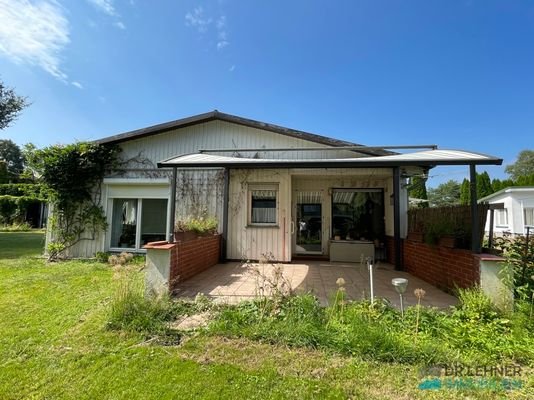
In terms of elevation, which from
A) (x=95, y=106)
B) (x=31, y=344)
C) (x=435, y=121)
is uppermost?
(x=435, y=121)

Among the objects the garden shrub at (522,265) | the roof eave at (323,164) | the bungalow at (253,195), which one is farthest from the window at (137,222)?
the garden shrub at (522,265)

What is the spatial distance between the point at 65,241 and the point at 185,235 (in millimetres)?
5815

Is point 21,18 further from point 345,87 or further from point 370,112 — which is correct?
point 370,112

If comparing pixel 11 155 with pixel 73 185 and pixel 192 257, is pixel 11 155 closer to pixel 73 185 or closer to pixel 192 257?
pixel 73 185

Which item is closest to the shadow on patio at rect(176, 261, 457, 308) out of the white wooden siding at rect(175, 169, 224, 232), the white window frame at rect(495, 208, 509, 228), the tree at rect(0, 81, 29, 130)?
the white wooden siding at rect(175, 169, 224, 232)

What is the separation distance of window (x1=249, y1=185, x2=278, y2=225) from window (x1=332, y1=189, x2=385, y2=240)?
2.27 metres

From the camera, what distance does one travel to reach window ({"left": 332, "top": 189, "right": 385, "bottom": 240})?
9.02m

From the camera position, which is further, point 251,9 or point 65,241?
point 65,241

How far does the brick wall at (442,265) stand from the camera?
4.31 metres

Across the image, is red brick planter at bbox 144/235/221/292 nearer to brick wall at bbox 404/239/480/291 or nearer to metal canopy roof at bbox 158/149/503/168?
metal canopy roof at bbox 158/149/503/168

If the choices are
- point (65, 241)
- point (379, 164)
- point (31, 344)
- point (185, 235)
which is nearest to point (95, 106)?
point (65, 241)

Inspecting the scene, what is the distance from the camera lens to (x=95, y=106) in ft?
41.3

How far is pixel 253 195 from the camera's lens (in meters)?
8.58

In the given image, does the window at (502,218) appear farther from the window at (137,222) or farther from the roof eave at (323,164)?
the window at (137,222)
